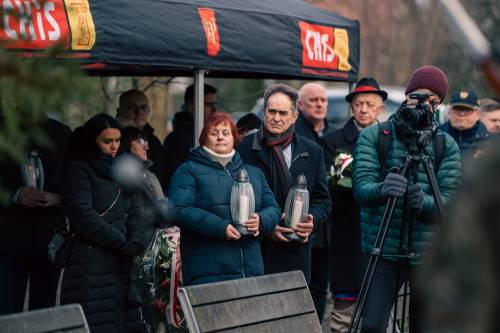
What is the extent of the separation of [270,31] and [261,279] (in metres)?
3.21

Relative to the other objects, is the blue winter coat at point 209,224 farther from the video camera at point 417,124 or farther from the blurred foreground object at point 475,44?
the blurred foreground object at point 475,44

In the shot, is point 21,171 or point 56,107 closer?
point 56,107

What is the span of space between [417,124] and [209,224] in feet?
3.95

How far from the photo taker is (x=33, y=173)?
6.14 meters

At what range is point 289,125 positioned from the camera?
19.5 ft

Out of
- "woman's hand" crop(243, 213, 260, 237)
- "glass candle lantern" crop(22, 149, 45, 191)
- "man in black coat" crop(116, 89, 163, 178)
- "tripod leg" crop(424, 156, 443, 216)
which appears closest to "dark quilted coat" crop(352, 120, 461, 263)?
"tripod leg" crop(424, 156, 443, 216)

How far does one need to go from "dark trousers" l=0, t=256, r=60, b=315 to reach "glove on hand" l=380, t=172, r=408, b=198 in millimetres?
2484

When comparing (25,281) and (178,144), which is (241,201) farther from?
(178,144)

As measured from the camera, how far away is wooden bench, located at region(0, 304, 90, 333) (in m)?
2.89

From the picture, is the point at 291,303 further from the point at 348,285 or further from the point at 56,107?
the point at 348,285

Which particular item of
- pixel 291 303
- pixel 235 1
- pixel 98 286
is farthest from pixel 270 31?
pixel 291 303

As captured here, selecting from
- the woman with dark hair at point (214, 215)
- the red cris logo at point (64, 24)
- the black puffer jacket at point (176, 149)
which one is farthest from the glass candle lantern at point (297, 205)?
the black puffer jacket at point (176, 149)

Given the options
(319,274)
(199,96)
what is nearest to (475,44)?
(199,96)

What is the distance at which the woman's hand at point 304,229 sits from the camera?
18.7 ft
